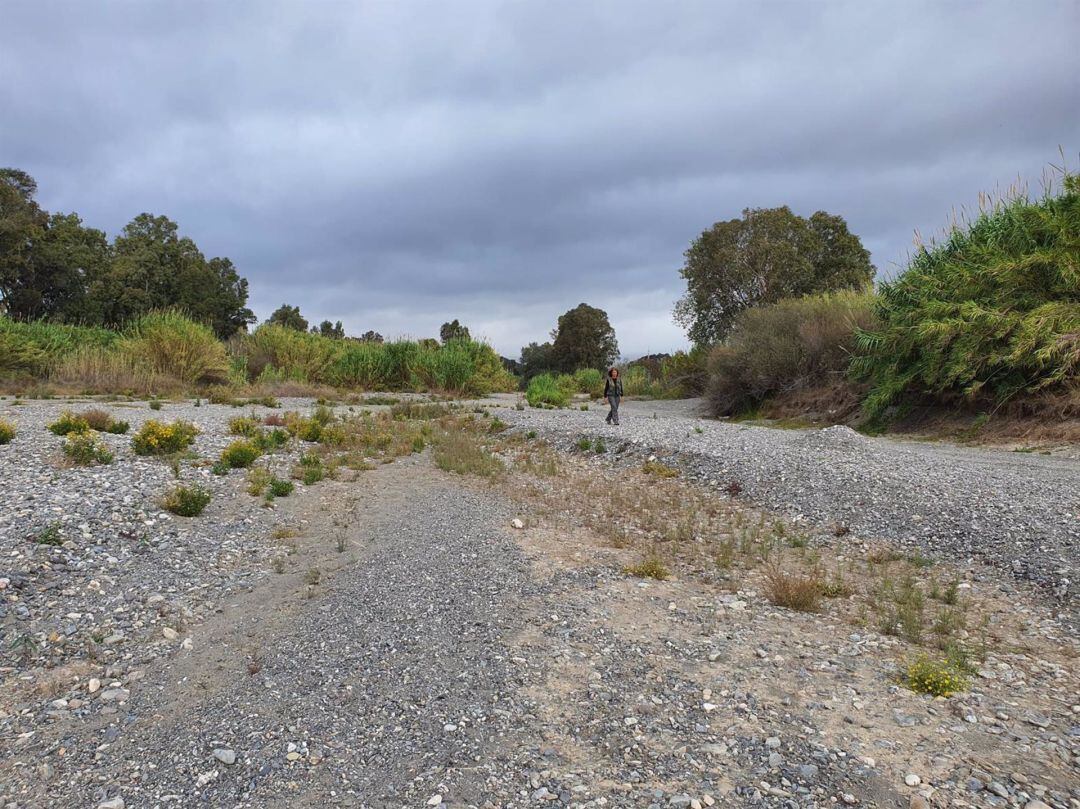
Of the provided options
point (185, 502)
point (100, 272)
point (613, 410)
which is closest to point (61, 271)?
point (100, 272)

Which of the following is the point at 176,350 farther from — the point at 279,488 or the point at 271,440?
the point at 279,488

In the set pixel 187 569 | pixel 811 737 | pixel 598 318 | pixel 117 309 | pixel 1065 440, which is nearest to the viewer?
pixel 811 737

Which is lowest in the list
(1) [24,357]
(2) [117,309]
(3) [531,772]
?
(3) [531,772]

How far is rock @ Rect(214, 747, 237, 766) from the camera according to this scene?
10.7ft

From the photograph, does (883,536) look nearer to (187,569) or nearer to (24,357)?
(187,569)

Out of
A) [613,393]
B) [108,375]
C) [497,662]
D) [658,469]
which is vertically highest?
[108,375]

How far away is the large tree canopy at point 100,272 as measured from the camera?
3357 centimetres

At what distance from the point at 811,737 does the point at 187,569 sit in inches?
215

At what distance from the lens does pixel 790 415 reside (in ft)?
60.6

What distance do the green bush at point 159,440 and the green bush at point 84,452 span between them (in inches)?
19.6

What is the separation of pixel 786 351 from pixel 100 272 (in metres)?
39.1

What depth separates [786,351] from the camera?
1930 cm

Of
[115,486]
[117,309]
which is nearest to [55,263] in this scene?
[117,309]

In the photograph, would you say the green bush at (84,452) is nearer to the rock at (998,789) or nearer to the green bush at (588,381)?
the rock at (998,789)
